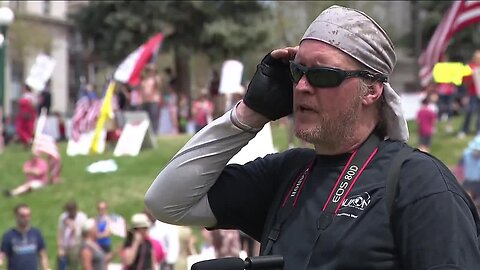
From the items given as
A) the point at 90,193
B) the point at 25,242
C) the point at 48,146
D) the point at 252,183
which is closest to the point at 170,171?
the point at 252,183

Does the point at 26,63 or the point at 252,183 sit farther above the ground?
the point at 252,183

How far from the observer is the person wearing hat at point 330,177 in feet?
7.30

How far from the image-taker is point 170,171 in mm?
2695

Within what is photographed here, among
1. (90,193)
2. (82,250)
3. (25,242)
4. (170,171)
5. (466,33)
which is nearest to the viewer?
(170,171)

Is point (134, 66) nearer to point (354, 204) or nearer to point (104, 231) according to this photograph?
point (104, 231)

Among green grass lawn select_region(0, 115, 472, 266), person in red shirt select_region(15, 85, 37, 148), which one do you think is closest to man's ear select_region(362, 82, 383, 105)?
green grass lawn select_region(0, 115, 472, 266)

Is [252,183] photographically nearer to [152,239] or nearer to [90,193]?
[152,239]

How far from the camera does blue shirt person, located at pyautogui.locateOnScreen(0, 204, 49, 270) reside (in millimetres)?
10648

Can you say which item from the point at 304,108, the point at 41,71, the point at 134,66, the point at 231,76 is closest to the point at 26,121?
the point at 41,71

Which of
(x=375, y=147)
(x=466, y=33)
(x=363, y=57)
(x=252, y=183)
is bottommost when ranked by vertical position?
(x=466, y=33)

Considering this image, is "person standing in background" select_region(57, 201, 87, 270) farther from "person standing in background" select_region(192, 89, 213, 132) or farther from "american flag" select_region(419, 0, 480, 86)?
"person standing in background" select_region(192, 89, 213, 132)

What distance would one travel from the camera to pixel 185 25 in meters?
31.3

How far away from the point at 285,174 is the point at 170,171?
0.33 m

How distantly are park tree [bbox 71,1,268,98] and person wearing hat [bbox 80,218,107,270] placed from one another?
19.3 meters
